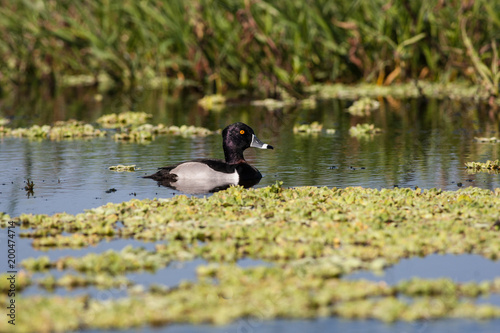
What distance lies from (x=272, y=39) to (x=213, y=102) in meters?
2.19

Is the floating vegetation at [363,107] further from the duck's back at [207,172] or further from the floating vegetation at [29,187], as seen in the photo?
the floating vegetation at [29,187]

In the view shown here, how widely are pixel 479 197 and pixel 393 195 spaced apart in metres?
0.98

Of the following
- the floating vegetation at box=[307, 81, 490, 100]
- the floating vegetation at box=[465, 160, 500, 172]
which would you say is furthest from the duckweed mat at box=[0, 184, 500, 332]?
the floating vegetation at box=[307, 81, 490, 100]

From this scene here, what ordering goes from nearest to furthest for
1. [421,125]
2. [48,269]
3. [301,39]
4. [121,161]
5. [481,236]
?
1. [48,269]
2. [481,236]
3. [121,161]
4. [421,125]
5. [301,39]

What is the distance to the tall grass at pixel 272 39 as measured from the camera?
72.4ft

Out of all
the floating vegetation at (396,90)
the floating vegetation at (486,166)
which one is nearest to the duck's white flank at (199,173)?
the floating vegetation at (486,166)

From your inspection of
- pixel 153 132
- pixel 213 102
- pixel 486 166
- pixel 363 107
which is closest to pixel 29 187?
pixel 153 132

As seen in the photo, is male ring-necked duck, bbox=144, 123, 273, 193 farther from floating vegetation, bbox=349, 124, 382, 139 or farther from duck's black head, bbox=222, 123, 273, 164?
floating vegetation, bbox=349, 124, 382, 139

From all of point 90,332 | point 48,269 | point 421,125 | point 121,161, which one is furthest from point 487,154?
point 90,332

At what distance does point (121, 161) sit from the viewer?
573 inches

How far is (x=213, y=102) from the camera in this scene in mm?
23266

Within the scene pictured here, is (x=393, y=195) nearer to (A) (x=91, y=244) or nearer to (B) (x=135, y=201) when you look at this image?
(B) (x=135, y=201)

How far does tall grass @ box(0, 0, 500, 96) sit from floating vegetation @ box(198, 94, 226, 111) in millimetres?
1086

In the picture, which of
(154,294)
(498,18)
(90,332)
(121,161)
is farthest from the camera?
(498,18)
